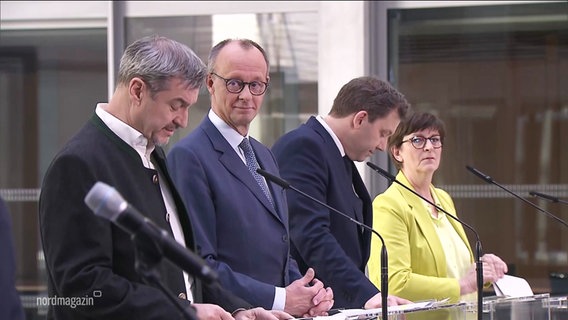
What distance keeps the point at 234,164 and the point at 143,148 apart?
72 centimetres

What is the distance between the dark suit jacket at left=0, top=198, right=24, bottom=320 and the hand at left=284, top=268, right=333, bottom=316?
1320 millimetres

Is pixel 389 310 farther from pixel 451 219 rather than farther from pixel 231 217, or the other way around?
pixel 451 219

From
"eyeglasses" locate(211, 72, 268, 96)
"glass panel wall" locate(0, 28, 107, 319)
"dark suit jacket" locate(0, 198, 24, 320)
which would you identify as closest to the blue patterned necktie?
"eyeglasses" locate(211, 72, 268, 96)

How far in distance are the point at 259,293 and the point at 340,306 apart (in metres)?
0.79

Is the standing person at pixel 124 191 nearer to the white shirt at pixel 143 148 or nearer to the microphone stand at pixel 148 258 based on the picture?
the white shirt at pixel 143 148

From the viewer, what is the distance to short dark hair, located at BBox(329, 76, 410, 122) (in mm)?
4801

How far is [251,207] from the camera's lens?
13.4ft

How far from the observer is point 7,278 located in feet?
9.23

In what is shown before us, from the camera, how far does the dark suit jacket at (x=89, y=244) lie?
3.21 metres

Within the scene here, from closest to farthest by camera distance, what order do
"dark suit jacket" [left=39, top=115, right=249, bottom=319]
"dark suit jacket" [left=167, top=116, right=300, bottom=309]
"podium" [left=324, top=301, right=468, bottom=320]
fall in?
"dark suit jacket" [left=39, top=115, right=249, bottom=319] < "podium" [left=324, top=301, right=468, bottom=320] < "dark suit jacket" [left=167, top=116, right=300, bottom=309]

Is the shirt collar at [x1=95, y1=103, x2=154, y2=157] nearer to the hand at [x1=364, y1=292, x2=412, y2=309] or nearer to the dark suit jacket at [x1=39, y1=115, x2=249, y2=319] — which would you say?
the dark suit jacket at [x1=39, y1=115, x2=249, y2=319]

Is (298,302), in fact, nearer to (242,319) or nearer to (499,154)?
(242,319)

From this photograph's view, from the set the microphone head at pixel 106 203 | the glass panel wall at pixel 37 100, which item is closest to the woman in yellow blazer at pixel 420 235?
the microphone head at pixel 106 203

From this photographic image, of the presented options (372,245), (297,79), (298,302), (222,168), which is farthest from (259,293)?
(297,79)
